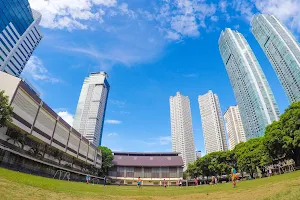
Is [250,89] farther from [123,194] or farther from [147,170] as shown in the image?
[123,194]

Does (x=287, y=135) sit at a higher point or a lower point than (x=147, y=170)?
higher

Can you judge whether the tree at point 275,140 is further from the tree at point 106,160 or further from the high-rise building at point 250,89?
the high-rise building at point 250,89

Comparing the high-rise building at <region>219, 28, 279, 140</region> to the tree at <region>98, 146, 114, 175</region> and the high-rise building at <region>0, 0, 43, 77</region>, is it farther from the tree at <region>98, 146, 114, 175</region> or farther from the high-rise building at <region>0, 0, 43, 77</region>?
the high-rise building at <region>0, 0, 43, 77</region>

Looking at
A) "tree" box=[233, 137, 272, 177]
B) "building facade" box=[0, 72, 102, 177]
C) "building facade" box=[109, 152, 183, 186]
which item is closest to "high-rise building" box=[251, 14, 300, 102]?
"building facade" box=[109, 152, 183, 186]

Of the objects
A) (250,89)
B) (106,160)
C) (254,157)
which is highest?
(250,89)

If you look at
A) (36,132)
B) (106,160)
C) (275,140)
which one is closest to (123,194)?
(36,132)

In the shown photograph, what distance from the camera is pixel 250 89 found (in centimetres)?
16400

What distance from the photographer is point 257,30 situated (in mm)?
180750

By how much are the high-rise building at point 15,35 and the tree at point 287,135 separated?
126 m

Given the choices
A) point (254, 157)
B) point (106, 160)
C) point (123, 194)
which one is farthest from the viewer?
point (106, 160)

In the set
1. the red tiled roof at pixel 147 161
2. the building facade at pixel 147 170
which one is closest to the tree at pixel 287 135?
the building facade at pixel 147 170

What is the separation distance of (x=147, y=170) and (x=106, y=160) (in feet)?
64.0

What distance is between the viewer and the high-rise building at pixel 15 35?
107250 millimetres

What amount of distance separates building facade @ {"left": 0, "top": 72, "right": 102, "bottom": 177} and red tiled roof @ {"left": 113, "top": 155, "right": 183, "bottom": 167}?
29.9m
